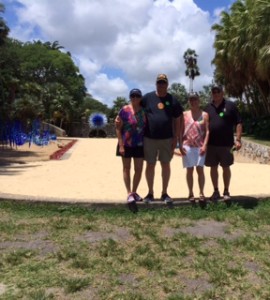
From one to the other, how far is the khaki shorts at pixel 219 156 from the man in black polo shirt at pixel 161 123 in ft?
1.88

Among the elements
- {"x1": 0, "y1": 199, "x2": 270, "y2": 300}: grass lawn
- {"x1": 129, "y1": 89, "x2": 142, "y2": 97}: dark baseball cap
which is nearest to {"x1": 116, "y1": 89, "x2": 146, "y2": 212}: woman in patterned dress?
{"x1": 129, "y1": 89, "x2": 142, "y2": 97}: dark baseball cap

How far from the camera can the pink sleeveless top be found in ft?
20.8

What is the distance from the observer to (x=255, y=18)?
23.6 metres

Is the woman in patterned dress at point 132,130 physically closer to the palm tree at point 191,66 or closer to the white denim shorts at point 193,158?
the white denim shorts at point 193,158

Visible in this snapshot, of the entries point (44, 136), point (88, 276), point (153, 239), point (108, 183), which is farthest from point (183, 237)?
point (44, 136)

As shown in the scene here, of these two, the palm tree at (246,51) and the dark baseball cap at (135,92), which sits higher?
the palm tree at (246,51)

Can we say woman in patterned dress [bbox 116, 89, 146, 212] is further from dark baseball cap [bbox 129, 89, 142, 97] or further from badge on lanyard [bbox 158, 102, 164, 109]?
badge on lanyard [bbox 158, 102, 164, 109]

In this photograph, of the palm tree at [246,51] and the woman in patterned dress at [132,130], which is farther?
the palm tree at [246,51]

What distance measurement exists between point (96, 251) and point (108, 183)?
520 centimetres

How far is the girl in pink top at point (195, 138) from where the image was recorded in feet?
20.7

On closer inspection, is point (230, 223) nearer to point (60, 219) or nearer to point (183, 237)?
point (183, 237)

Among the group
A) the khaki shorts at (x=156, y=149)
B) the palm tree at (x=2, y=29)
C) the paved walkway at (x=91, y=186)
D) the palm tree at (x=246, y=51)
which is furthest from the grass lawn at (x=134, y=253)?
the palm tree at (x=246, y=51)

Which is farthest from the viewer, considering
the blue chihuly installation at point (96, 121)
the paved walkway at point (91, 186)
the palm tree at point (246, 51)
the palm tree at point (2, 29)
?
the blue chihuly installation at point (96, 121)

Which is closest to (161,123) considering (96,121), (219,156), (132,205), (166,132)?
(166,132)
